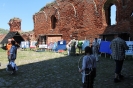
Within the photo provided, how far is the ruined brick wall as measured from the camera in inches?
835

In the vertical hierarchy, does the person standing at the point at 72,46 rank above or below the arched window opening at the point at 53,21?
below

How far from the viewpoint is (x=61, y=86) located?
7.15 metres

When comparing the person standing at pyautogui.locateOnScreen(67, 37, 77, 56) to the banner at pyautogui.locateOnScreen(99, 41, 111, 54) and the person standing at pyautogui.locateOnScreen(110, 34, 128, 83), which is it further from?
the person standing at pyautogui.locateOnScreen(110, 34, 128, 83)

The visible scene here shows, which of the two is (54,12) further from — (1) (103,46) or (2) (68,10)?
(1) (103,46)

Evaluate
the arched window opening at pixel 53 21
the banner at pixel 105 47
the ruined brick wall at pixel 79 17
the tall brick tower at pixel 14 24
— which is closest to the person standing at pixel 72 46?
the banner at pixel 105 47

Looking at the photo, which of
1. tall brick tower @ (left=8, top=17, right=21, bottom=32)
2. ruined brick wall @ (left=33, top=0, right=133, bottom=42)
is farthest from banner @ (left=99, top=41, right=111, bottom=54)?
tall brick tower @ (left=8, top=17, right=21, bottom=32)

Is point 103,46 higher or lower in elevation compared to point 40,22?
lower

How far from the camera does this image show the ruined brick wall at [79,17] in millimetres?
21219

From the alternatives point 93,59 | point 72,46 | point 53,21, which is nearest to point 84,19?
point 53,21

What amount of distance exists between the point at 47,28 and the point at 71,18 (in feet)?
18.1

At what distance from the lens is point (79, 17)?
26109 millimetres

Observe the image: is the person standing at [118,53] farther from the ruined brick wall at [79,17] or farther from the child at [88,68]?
the ruined brick wall at [79,17]

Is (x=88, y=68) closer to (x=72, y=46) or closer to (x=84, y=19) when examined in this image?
(x=72, y=46)

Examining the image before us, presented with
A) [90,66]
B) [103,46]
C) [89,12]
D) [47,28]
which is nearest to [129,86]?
[90,66]
